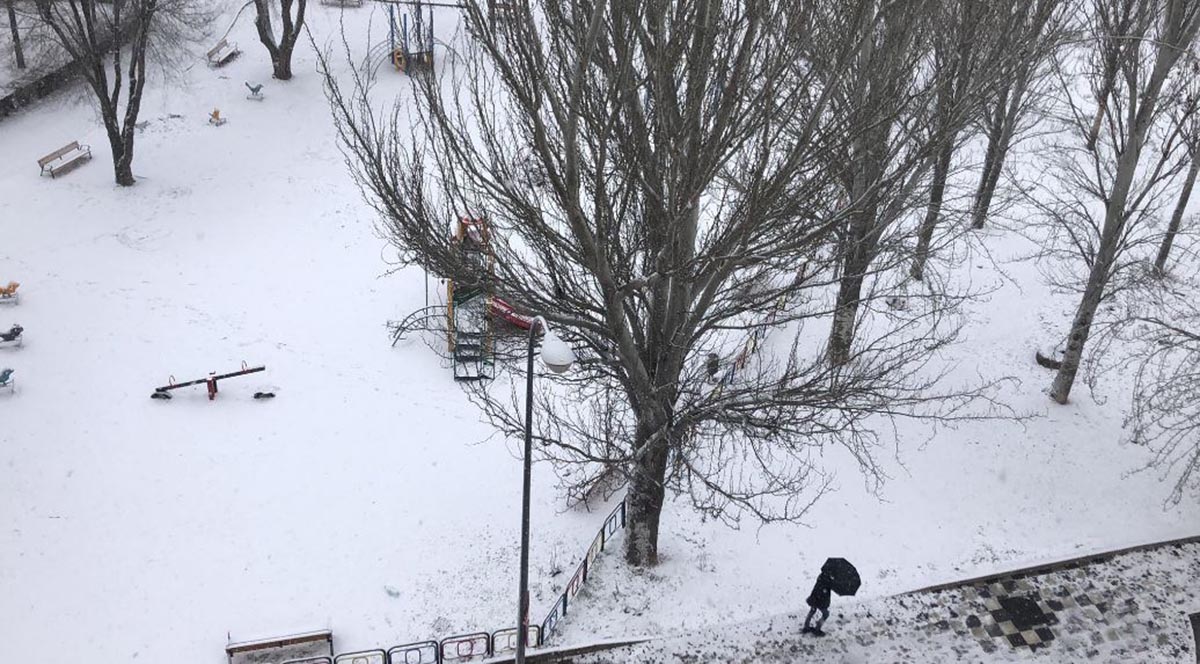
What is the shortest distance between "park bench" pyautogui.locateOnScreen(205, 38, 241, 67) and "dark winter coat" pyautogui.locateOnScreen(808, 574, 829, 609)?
2469 cm

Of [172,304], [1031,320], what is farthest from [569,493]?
[1031,320]

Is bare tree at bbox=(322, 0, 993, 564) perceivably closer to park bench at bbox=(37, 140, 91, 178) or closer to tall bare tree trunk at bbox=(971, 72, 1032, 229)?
tall bare tree trunk at bbox=(971, 72, 1032, 229)

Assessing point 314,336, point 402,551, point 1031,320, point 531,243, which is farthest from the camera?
point 1031,320

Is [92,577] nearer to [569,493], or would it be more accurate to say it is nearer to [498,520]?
[498,520]

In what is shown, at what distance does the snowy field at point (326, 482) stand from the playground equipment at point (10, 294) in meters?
0.17

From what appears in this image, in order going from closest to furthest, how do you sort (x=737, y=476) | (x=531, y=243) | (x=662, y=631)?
(x=531, y=243)
(x=662, y=631)
(x=737, y=476)

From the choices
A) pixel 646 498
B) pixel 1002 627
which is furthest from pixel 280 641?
pixel 1002 627

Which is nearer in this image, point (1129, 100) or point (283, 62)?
point (1129, 100)

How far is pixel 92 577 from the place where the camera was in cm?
1181

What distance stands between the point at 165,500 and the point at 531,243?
7.52 m

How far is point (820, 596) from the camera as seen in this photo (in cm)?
1115

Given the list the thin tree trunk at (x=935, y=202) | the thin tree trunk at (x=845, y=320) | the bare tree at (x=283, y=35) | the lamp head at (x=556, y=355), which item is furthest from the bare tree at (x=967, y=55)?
the bare tree at (x=283, y=35)

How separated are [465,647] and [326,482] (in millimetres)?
3984

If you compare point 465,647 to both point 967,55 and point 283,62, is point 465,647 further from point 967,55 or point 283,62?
point 283,62
